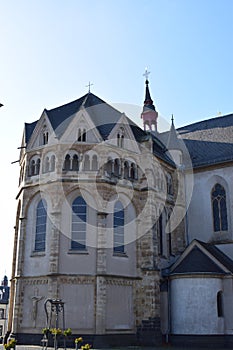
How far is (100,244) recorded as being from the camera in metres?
25.6

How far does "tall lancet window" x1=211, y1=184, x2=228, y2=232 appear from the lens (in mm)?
32344

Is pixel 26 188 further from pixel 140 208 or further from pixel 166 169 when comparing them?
pixel 166 169

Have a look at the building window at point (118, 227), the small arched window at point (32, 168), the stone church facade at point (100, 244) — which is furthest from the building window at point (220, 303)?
the small arched window at point (32, 168)

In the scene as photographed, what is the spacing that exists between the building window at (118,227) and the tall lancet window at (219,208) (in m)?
8.85

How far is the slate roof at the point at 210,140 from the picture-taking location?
34147 millimetres

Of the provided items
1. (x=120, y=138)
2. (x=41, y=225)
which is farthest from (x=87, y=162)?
(x=41, y=225)

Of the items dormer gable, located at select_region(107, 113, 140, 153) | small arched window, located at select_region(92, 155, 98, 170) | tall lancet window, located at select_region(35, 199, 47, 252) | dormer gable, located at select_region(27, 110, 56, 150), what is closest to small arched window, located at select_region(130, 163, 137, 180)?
dormer gable, located at select_region(107, 113, 140, 153)

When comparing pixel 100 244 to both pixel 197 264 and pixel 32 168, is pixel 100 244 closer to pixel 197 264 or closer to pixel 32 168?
pixel 197 264

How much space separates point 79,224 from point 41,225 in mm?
2702

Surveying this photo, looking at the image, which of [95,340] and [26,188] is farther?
[26,188]

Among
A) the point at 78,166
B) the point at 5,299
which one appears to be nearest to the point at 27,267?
the point at 78,166

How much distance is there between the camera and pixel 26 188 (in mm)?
28406

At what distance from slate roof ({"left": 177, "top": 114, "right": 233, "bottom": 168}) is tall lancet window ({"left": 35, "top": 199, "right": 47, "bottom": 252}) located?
44.6 feet

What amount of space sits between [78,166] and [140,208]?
5.15m
